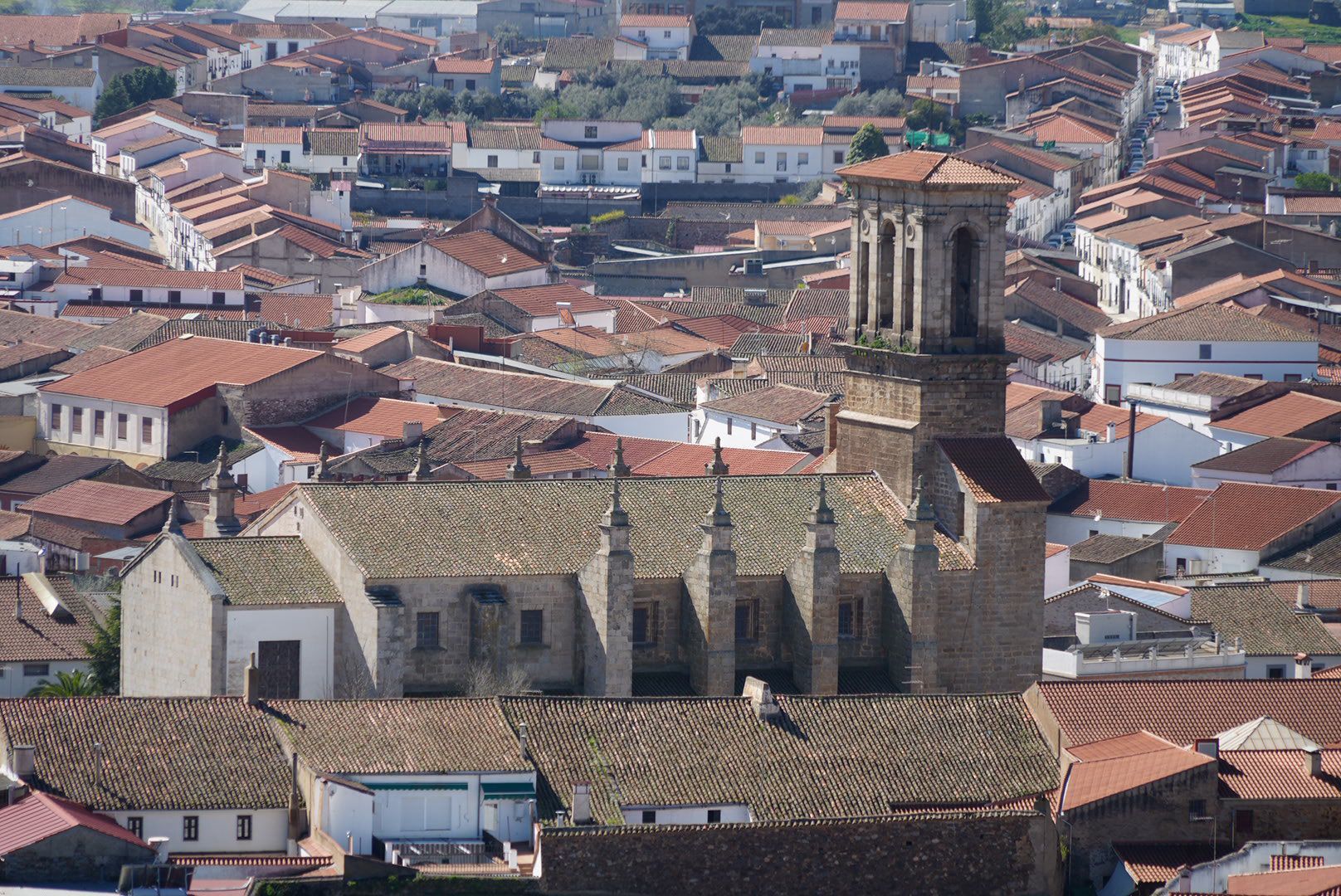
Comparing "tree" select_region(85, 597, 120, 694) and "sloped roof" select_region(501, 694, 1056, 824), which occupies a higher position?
"sloped roof" select_region(501, 694, 1056, 824)

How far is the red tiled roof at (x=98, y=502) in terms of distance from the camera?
3184 inches

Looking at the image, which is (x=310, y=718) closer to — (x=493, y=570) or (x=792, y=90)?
(x=493, y=570)

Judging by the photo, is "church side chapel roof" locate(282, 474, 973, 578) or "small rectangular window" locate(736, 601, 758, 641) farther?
"small rectangular window" locate(736, 601, 758, 641)

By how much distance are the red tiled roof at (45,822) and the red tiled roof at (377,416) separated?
37207 millimetres

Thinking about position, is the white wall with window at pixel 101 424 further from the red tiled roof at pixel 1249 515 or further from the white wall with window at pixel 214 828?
the white wall with window at pixel 214 828

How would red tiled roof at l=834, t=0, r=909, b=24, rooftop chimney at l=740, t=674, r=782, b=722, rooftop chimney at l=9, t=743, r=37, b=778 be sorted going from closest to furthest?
rooftop chimney at l=9, t=743, r=37, b=778 < rooftop chimney at l=740, t=674, r=782, b=722 < red tiled roof at l=834, t=0, r=909, b=24

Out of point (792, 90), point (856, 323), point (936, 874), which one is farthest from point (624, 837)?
point (792, 90)

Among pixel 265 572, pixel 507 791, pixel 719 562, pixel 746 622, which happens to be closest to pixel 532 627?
pixel 719 562

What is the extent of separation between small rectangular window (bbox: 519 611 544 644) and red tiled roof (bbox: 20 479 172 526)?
26.0m

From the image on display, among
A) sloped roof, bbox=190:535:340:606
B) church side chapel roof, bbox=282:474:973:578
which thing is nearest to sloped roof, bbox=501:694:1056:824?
church side chapel roof, bbox=282:474:973:578

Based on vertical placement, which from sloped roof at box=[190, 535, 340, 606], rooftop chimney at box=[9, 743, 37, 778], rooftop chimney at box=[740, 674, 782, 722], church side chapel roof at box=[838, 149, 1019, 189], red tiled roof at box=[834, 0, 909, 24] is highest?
church side chapel roof at box=[838, 149, 1019, 189]

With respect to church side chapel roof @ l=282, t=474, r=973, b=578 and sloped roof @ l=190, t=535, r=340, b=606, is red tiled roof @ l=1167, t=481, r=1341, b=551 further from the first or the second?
sloped roof @ l=190, t=535, r=340, b=606

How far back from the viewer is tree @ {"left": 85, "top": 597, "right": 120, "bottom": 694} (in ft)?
207

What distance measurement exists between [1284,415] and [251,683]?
48.4 meters
